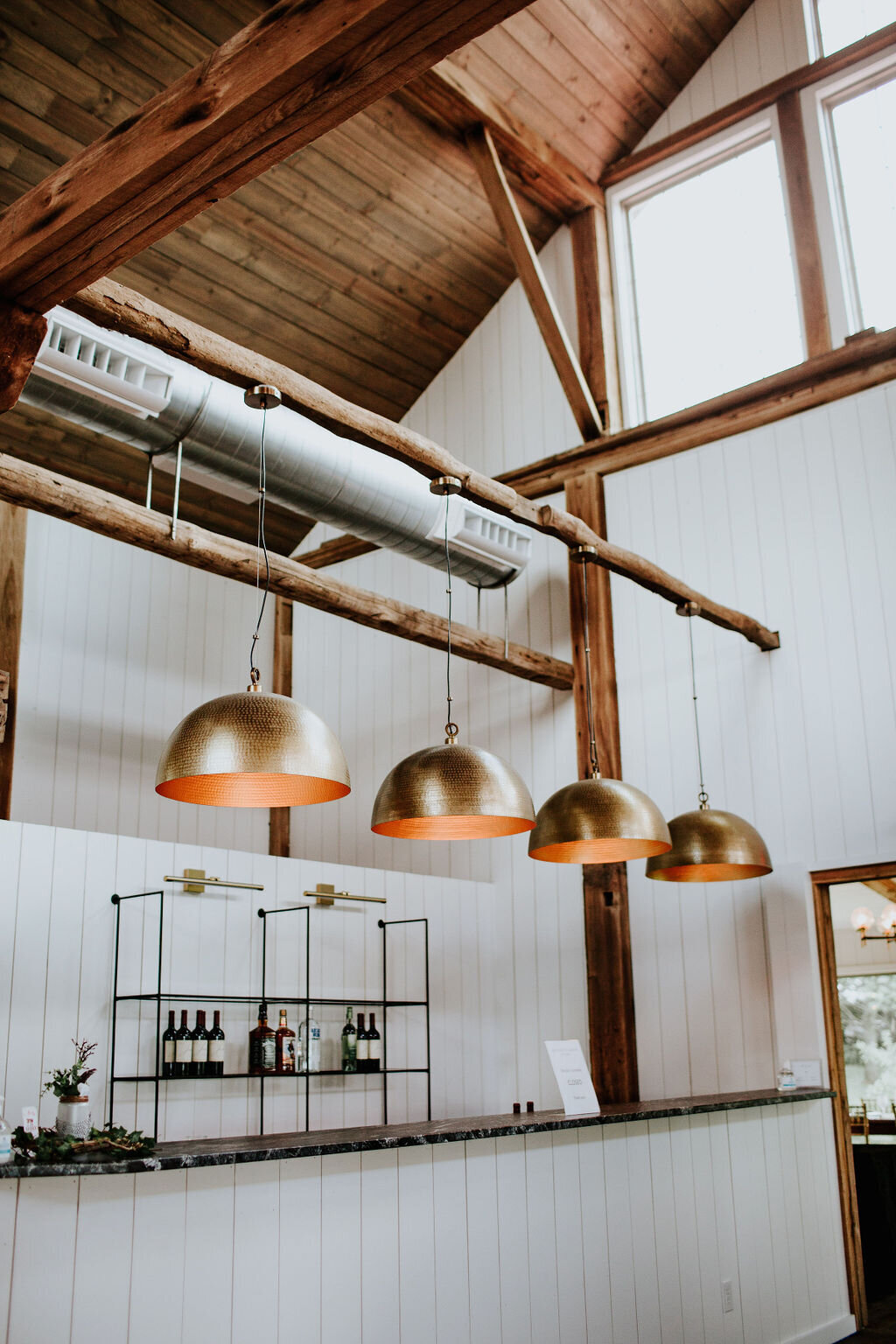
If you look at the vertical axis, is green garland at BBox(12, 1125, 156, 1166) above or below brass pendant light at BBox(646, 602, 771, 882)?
below

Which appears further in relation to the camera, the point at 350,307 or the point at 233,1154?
the point at 350,307

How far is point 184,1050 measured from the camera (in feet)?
16.6

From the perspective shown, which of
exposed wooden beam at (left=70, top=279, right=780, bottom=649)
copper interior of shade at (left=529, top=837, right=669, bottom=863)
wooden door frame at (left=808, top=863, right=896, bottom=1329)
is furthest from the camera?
wooden door frame at (left=808, top=863, right=896, bottom=1329)

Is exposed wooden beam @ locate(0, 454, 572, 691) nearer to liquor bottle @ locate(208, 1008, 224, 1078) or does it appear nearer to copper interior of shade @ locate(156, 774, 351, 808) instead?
copper interior of shade @ locate(156, 774, 351, 808)

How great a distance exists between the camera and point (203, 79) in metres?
2.22

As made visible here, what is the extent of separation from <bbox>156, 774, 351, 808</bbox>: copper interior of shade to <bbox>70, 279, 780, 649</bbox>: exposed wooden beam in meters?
1.19

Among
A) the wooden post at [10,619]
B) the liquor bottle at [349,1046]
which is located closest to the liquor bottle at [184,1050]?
the liquor bottle at [349,1046]

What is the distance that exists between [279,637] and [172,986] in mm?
3179

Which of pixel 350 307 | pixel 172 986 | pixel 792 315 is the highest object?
pixel 350 307

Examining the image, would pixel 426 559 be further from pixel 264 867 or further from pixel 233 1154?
pixel 233 1154

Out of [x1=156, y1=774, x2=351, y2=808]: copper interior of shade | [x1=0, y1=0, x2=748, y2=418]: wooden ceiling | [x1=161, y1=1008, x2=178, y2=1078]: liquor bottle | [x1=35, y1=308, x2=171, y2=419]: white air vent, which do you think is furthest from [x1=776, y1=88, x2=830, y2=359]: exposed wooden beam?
[x1=161, y1=1008, x2=178, y2=1078]: liquor bottle

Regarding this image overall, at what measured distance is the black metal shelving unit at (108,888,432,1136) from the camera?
15.9 ft

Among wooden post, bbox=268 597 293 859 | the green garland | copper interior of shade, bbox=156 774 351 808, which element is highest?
wooden post, bbox=268 597 293 859

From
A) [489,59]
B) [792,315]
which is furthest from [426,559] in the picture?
[489,59]
